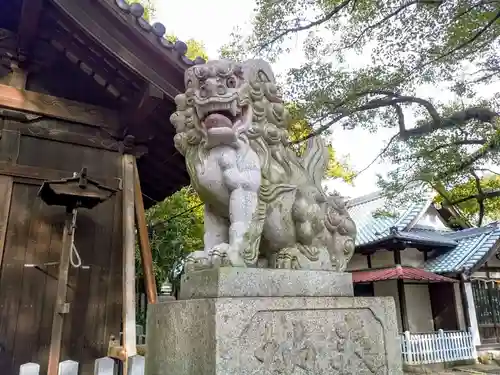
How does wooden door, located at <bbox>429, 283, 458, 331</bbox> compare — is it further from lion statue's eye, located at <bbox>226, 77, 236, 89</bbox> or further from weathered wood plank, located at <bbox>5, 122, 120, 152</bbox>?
lion statue's eye, located at <bbox>226, 77, 236, 89</bbox>

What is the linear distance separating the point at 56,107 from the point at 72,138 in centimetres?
37

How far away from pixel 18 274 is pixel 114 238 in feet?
3.14

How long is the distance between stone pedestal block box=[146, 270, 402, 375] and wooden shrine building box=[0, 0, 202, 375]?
6.82ft

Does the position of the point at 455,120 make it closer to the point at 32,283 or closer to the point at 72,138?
the point at 72,138

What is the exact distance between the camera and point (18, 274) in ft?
12.6

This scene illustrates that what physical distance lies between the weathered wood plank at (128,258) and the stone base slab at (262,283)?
167 centimetres

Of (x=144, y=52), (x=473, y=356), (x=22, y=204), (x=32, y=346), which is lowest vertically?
(x=473, y=356)

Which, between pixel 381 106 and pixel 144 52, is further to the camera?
pixel 381 106

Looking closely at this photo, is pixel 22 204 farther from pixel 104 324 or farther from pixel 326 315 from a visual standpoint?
pixel 326 315

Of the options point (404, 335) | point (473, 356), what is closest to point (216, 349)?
point (404, 335)

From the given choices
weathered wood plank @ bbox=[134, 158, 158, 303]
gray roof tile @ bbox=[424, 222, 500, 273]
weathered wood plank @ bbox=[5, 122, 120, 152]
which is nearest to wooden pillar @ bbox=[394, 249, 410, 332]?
gray roof tile @ bbox=[424, 222, 500, 273]

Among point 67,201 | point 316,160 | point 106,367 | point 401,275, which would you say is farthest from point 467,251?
point 106,367

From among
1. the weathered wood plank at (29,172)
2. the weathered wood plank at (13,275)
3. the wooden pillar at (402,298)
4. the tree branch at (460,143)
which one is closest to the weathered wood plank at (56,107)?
the weathered wood plank at (29,172)

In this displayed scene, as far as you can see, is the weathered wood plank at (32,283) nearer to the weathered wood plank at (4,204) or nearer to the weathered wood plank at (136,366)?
the weathered wood plank at (4,204)
